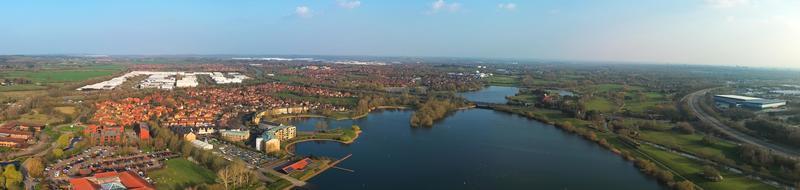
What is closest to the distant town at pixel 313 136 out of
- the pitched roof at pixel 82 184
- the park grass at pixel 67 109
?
the pitched roof at pixel 82 184

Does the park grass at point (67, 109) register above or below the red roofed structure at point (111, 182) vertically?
above

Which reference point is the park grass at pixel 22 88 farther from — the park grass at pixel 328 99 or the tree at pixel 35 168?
the tree at pixel 35 168

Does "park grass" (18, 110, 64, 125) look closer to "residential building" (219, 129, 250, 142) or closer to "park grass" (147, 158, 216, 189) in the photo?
"residential building" (219, 129, 250, 142)

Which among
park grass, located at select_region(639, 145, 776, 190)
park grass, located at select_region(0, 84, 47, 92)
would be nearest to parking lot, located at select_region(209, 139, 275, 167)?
park grass, located at select_region(639, 145, 776, 190)

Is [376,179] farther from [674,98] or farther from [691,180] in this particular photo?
[674,98]

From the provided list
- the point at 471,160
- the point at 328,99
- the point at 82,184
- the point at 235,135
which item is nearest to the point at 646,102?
the point at 328,99

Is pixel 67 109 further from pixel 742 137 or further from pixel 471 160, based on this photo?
pixel 742 137
